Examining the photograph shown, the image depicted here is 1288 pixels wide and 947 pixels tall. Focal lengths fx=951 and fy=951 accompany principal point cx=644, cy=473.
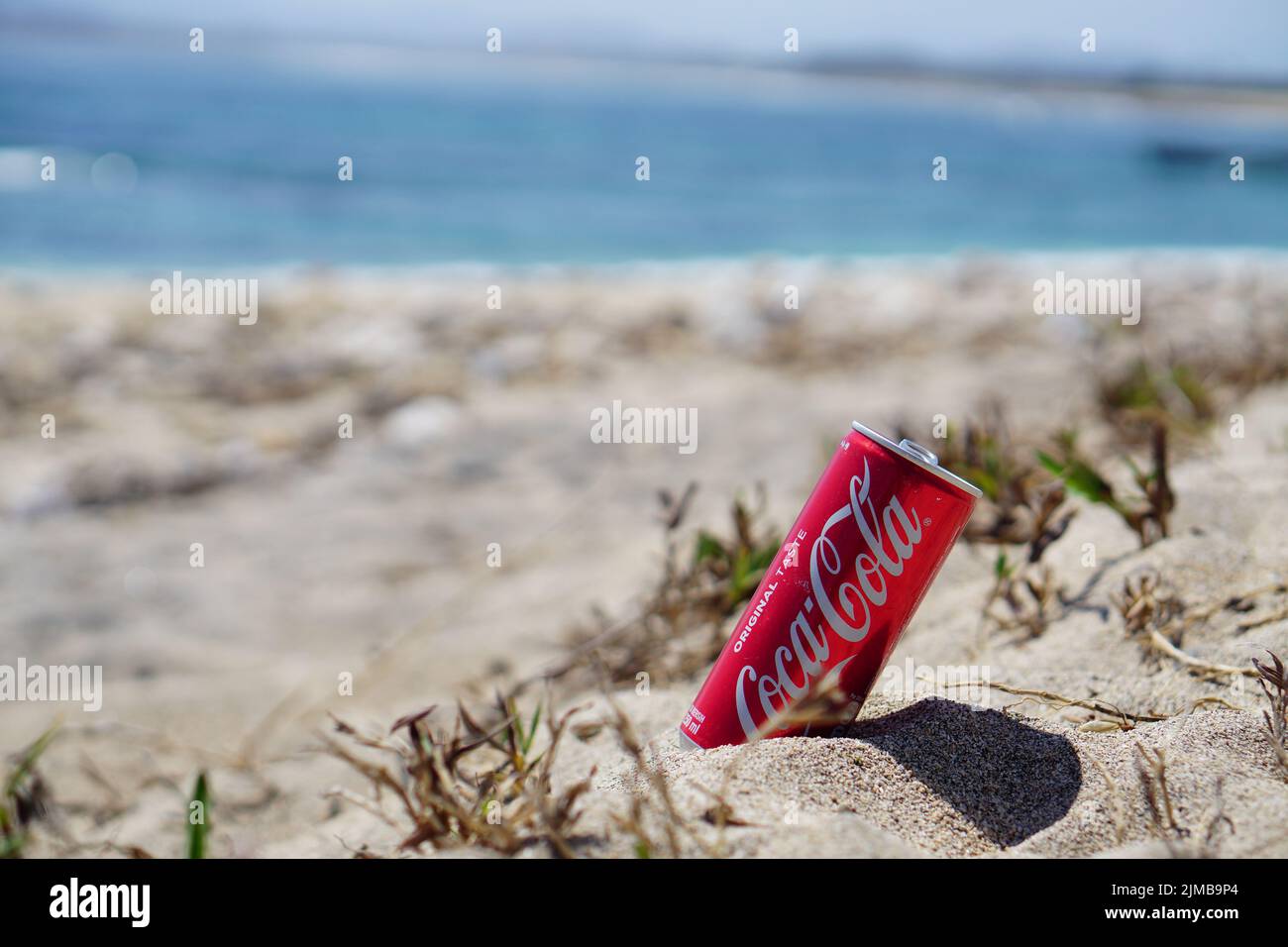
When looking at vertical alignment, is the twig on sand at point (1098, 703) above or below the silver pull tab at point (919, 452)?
below

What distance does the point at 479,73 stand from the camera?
2645cm

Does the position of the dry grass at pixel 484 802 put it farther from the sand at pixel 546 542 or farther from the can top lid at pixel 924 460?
the can top lid at pixel 924 460

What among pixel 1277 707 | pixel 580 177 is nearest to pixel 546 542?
pixel 1277 707

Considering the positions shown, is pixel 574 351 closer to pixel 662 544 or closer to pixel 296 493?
pixel 296 493

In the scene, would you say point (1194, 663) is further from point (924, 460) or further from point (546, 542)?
point (546, 542)

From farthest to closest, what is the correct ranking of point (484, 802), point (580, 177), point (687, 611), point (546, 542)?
1. point (580, 177)
2. point (546, 542)
3. point (687, 611)
4. point (484, 802)

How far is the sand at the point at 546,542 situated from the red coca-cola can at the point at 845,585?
78mm

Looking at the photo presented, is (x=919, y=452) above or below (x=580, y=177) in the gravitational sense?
below

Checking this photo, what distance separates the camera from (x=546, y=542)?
8.79 feet

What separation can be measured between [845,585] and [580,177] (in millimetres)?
10707

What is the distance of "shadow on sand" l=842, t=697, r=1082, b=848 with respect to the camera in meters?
1.09

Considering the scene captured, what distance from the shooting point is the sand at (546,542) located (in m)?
1.12

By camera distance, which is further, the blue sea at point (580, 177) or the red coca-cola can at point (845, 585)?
the blue sea at point (580, 177)

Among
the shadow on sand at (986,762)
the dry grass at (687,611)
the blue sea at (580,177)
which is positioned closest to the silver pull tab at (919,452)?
the shadow on sand at (986,762)
